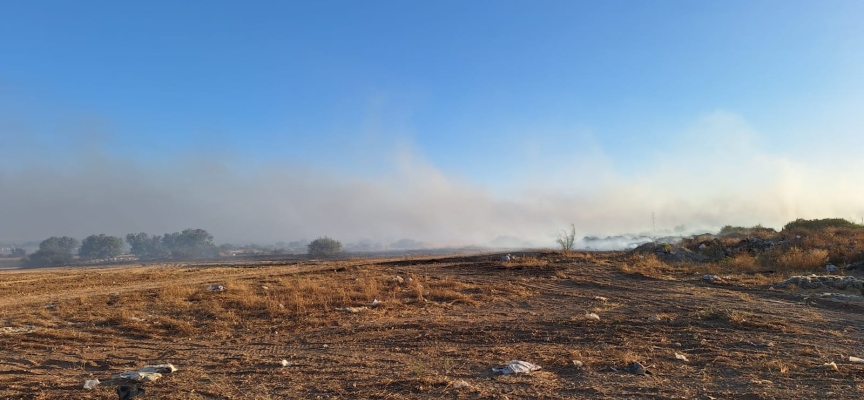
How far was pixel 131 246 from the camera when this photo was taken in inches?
3297

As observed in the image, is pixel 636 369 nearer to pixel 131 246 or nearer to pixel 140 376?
pixel 140 376

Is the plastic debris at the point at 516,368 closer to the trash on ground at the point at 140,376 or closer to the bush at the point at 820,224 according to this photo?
the trash on ground at the point at 140,376

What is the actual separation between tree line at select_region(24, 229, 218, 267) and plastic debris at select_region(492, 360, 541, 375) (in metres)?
69.6

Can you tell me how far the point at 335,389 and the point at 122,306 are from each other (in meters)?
9.41

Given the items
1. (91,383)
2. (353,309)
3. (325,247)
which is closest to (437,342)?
(353,309)

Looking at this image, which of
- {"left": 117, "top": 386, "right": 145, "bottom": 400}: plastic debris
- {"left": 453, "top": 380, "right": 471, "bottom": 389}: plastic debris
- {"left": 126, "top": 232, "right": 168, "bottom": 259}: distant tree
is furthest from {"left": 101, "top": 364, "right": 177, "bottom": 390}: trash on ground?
{"left": 126, "top": 232, "right": 168, "bottom": 259}: distant tree

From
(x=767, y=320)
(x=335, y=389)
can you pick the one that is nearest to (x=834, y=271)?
Result: (x=767, y=320)

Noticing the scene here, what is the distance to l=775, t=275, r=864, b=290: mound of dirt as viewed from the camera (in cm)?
1207

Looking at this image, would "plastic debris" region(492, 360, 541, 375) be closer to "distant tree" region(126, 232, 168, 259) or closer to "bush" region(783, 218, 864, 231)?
"bush" region(783, 218, 864, 231)

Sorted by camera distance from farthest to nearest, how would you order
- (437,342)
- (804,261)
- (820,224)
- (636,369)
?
(820,224) < (804,261) < (437,342) < (636,369)

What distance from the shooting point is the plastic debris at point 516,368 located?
18.7 ft

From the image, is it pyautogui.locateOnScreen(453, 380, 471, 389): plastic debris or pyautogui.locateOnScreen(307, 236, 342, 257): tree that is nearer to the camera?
pyautogui.locateOnScreen(453, 380, 471, 389): plastic debris

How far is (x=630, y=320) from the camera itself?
8750mm

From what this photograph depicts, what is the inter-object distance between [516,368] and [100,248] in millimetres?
85805
